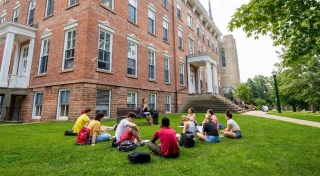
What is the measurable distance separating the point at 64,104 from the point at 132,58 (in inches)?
243

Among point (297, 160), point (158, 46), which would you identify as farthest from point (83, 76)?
point (297, 160)

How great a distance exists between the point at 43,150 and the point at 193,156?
4102 mm

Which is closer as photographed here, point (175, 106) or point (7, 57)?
point (7, 57)

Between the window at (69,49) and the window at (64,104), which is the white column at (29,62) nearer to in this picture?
the window at (69,49)

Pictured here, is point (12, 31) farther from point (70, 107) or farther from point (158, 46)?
point (158, 46)

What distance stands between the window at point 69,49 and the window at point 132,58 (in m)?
4.15

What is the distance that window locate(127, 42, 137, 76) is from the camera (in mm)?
13617

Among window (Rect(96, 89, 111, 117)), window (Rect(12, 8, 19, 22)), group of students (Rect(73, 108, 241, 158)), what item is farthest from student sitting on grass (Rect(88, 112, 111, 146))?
window (Rect(12, 8, 19, 22))

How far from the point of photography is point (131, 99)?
13.2m

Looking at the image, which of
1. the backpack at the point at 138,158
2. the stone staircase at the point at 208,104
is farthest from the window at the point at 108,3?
the stone staircase at the point at 208,104

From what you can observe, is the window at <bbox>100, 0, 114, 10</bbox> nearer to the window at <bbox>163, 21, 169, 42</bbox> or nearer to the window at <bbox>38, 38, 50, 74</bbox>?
the window at <bbox>38, 38, 50, 74</bbox>

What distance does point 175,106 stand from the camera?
18.5 meters

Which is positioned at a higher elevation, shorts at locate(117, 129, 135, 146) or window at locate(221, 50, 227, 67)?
window at locate(221, 50, 227, 67)

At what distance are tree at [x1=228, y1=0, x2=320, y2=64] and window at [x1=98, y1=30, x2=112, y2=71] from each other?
28.0 ft
